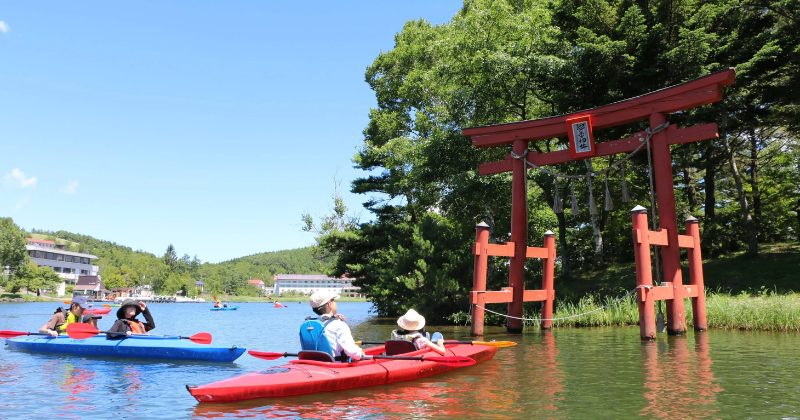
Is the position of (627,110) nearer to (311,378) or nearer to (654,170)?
(654,170)

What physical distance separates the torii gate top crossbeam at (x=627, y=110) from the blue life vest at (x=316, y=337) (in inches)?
353

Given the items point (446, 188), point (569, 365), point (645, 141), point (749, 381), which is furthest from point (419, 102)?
point (749, 381)

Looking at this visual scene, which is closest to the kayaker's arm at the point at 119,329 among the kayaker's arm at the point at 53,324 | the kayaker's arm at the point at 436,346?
the kayaker's arm at the point at 53,324

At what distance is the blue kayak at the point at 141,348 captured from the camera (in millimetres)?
11302

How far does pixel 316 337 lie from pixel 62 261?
111 meters

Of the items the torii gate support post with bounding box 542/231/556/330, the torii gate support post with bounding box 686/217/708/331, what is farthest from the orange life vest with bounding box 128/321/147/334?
the torii gate support post with bounding box 686/217/708/331

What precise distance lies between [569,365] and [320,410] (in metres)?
4.99

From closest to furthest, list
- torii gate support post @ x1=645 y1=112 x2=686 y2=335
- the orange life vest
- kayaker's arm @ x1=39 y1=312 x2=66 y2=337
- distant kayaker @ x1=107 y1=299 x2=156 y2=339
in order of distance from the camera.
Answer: distant kayaker @ x1=107 y1=299 x2=156 y2=339 → torii gate support post @ x1=645 y1=112 x2=686 y2=335 → the orange life vest → kayaker's arm @ x1=39 y1=312 x2=66 y2=337

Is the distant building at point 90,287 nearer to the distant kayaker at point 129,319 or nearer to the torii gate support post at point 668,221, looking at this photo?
the distant kayaker at point 129,319

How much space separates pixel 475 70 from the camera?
2217 cm

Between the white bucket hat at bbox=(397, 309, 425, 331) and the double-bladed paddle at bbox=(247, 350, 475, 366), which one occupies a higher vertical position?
the white bucket hat at bbox=(397, 309, 425, 331)

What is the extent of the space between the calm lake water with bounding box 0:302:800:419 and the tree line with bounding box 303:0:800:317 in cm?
558

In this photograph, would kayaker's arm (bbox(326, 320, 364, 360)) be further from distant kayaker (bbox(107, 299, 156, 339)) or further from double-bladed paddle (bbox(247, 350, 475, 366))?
distant kayaker (bbox(107, 299, 156, 339))

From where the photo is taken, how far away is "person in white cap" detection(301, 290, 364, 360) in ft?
26.6
